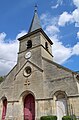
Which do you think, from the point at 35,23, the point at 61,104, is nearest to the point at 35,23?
the point at 35,23

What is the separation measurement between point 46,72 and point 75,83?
3.53 metres

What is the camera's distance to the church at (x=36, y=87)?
41.9 ft

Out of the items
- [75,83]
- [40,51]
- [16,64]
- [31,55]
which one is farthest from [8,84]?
[75,83]

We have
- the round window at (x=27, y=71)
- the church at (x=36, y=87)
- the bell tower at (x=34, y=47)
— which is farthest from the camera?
the bell tower at (x=34, y=47)

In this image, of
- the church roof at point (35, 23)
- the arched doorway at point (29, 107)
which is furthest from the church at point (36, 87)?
the church roof at point (35, 23)

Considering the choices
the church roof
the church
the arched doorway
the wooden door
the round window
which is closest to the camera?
the wooden door

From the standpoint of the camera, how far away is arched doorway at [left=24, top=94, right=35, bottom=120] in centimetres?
1464

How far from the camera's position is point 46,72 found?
48.8 ft

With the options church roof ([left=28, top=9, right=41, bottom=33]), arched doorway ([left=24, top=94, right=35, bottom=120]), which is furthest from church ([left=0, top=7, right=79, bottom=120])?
church roof ([left=28, top=9, right=41, bottom=33])

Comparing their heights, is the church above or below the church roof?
below

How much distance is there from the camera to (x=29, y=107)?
15211mm

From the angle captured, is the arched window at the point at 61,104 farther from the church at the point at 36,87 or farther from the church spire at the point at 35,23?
the church spire at the point at 35,23

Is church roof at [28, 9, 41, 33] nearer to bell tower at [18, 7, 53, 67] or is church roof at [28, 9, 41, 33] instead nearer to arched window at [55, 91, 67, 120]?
bell tower at [18, 7, 53, 67]

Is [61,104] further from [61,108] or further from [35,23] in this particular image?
[35,23]
